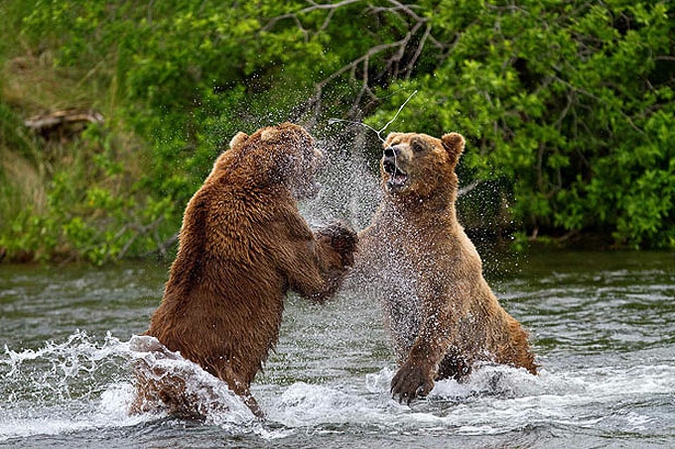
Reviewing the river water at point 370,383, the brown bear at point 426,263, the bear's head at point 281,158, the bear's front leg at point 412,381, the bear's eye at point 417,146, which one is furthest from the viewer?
the bear's eye at point 417,146

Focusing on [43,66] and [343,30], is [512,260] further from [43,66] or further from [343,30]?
[43,66]

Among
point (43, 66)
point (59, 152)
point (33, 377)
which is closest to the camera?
point (33, 377)

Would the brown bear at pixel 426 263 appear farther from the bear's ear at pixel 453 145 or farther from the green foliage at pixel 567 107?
the green foliage at pixel 567 107

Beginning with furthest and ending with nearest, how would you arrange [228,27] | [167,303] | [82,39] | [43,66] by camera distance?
[43,66], [82,39], [228,27], [167,303]

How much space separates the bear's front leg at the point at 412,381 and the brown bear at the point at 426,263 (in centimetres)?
22

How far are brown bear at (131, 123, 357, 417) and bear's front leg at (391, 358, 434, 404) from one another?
596 mm

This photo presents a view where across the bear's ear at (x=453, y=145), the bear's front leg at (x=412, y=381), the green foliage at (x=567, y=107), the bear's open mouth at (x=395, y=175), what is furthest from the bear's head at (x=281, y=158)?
the green foliage at (x=567, y=107)

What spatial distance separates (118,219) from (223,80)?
1.93 m

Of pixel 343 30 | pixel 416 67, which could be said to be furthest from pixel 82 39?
pixel 416 67

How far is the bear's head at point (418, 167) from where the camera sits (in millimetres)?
6457

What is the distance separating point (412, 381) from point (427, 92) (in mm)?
5668

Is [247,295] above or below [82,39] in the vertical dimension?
below

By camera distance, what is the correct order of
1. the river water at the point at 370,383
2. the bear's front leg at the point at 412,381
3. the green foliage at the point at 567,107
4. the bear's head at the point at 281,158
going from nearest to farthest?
the river water at the point at 370,383 → the bear's head at the point at 281,158 → the bear's front leg at the point at 412,381 → the green foliage at the point at 567,107

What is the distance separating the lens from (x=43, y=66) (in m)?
16.4
